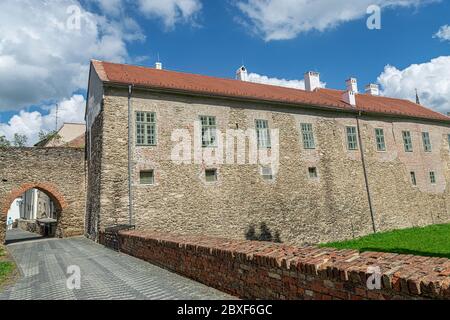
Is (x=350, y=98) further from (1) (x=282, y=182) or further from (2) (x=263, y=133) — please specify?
(1) (x=282, y=182)

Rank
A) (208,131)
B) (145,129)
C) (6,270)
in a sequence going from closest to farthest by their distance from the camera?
1. (6,270)
2. (145,129)
3. (208,131)

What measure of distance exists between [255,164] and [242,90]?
528 centimetres

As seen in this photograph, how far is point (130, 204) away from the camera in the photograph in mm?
15438

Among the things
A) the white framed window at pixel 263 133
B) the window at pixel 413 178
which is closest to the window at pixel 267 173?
the white framed window at pixel 263 133

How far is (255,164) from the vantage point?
61.2ft

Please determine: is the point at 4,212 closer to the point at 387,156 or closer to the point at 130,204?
the point at 130,204

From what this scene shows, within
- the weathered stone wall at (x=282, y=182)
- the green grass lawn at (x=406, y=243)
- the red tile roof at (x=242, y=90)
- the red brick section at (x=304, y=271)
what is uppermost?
the red tile roof at (x=242, y=90)

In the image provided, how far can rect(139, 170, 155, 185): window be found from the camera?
15992 millimetres

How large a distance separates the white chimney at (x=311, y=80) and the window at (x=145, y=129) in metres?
15.8

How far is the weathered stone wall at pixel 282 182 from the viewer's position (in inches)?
624

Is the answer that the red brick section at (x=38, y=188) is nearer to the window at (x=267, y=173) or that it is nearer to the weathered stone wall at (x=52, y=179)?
the weathered stone wall at (x=52, y=179)

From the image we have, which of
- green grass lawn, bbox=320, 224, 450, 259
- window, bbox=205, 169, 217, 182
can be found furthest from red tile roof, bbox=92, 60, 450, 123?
green grass lawn, bbox=320, 224, 450, 259

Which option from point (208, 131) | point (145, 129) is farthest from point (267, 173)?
point (145, 129)
